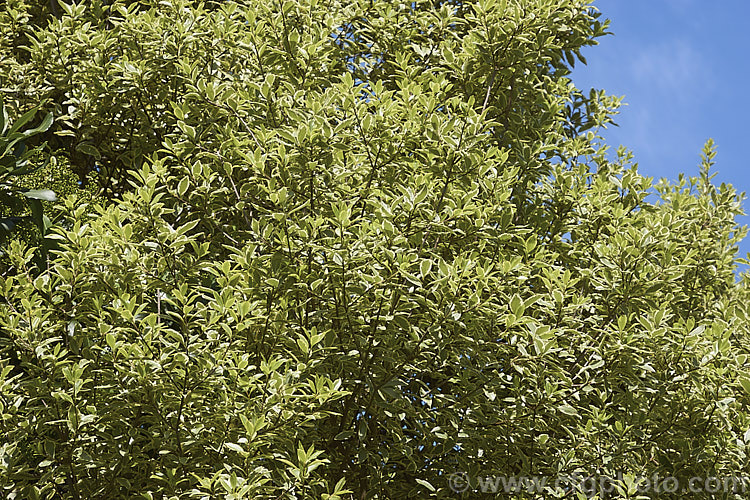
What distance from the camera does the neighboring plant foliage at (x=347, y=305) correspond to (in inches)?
193

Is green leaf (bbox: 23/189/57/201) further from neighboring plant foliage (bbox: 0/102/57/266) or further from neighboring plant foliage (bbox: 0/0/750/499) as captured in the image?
neighboring plant foliage (bbox: 0/0/750/499)

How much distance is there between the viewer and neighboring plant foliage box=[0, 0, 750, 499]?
489 centimetres

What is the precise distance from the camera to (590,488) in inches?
215

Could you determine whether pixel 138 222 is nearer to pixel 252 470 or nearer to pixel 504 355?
pixel 252 470

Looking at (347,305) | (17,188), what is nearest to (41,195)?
(17,188)

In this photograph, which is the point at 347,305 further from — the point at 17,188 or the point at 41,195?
the point at 17,188

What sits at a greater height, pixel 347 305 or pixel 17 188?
pixel 17 188

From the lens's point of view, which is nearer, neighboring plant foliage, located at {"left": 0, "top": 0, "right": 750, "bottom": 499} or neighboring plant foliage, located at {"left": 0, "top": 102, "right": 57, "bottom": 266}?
neighboring plant foliage, located at {"left": 0, "top": 0, "right": 750, "bottom": 499}

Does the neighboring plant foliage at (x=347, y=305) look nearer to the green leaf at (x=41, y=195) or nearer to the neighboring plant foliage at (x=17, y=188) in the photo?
the green leaf at (x=41, y=195)

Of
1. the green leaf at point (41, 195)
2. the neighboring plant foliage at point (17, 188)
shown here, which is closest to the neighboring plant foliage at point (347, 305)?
the green leaf at point (41, 195)

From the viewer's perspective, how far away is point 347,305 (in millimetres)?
5098

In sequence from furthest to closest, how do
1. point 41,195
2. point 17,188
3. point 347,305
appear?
→ 1. point 17,188
2. point 41,195
3. point 347,305

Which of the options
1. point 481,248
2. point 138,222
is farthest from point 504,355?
point 138,222

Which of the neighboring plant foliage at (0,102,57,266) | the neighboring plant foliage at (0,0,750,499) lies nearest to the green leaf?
the neighboring plant foliage at (0,102,57,266)
